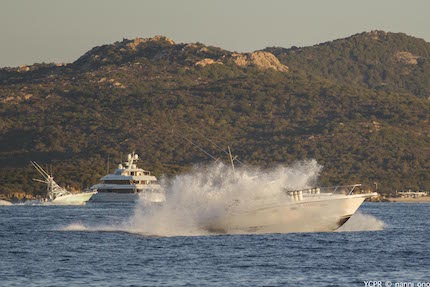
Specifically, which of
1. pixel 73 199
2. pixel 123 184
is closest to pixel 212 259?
pixel 73 199

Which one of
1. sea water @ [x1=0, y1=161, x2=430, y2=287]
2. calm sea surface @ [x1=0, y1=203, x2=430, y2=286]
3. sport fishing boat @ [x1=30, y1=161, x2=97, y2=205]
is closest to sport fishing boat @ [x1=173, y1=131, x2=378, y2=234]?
sea water @ [x1=0, y1=161, x2=430, y2=287]

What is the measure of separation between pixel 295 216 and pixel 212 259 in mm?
10478

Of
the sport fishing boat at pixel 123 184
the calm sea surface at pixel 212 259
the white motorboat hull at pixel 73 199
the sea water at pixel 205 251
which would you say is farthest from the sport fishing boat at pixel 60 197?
the calm sea surface at pixel 212 259

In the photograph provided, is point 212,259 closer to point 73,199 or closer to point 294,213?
point 294,213

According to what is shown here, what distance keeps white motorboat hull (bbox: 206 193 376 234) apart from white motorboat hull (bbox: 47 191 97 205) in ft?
300

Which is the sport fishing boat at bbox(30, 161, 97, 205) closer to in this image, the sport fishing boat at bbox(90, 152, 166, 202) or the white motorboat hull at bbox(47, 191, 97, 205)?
the white motorboat hull at bbox(47, 191, 97, 205)

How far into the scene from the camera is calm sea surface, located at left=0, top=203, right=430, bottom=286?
38.1 m

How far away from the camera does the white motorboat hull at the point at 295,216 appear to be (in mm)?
52906

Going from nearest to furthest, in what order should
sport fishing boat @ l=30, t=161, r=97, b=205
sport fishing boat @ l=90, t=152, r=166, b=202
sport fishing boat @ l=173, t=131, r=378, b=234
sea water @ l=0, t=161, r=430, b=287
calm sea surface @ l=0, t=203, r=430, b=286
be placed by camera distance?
calm sea surface @ l=0, t=203, r=430, b=286 < sea water @ l=0, t=161, r=430, b=287 < sport fishing boat @ l=173, t=131, r=378, b=234 < sport fishing boat @ l=30, t=161, r=97, b=205 < sport fishing boat @ l=90, t=152, r=166, b=202

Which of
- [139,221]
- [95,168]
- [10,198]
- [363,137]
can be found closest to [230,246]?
[139,221]

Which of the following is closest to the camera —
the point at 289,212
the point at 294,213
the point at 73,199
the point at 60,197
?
the point at 289,212

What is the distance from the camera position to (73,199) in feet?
488

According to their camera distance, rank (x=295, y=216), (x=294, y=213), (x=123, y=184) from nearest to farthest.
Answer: (x=294, y=213) < (x=295, y=216) < (x=123, y=184)

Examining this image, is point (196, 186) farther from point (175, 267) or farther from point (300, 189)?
point (175, 267)
